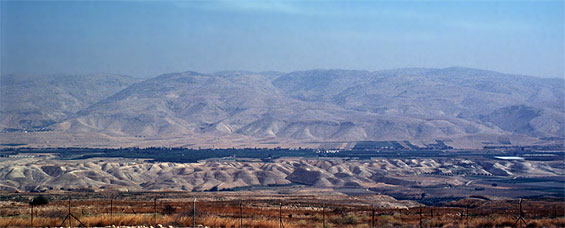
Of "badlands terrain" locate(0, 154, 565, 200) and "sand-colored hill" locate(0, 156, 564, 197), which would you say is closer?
"badlands terrain" locate(0, 154, 565, 200)

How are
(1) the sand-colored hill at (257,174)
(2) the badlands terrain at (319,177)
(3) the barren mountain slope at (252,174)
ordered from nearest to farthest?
(2) the badlands terrain at (319,177), (1) the sand-colored hill at (257,174), (3) the barren mountain slope at (252,174)

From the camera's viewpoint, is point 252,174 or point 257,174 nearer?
point 252,174

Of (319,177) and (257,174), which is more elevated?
(257,174)

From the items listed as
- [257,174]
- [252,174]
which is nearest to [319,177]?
[257,174]

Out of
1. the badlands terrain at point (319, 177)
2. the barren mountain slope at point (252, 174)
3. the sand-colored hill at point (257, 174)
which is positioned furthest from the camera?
the barren mountain slope at point (252, 174)

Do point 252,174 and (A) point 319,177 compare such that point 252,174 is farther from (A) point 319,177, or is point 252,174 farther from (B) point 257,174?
(A) point 319,177

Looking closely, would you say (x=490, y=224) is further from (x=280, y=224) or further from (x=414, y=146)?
(x=414, y=146)

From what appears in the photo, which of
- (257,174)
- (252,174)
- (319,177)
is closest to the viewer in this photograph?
(319,177)

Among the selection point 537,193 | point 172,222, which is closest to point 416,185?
point 537,193

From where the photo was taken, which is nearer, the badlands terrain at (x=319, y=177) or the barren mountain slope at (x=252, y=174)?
the badlands terrain at (x=319, y=177)

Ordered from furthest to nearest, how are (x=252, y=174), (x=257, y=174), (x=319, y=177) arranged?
(x=257, y=174) → (x=252, y=174) → (x=319, y=177)

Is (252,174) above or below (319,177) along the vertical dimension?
above
